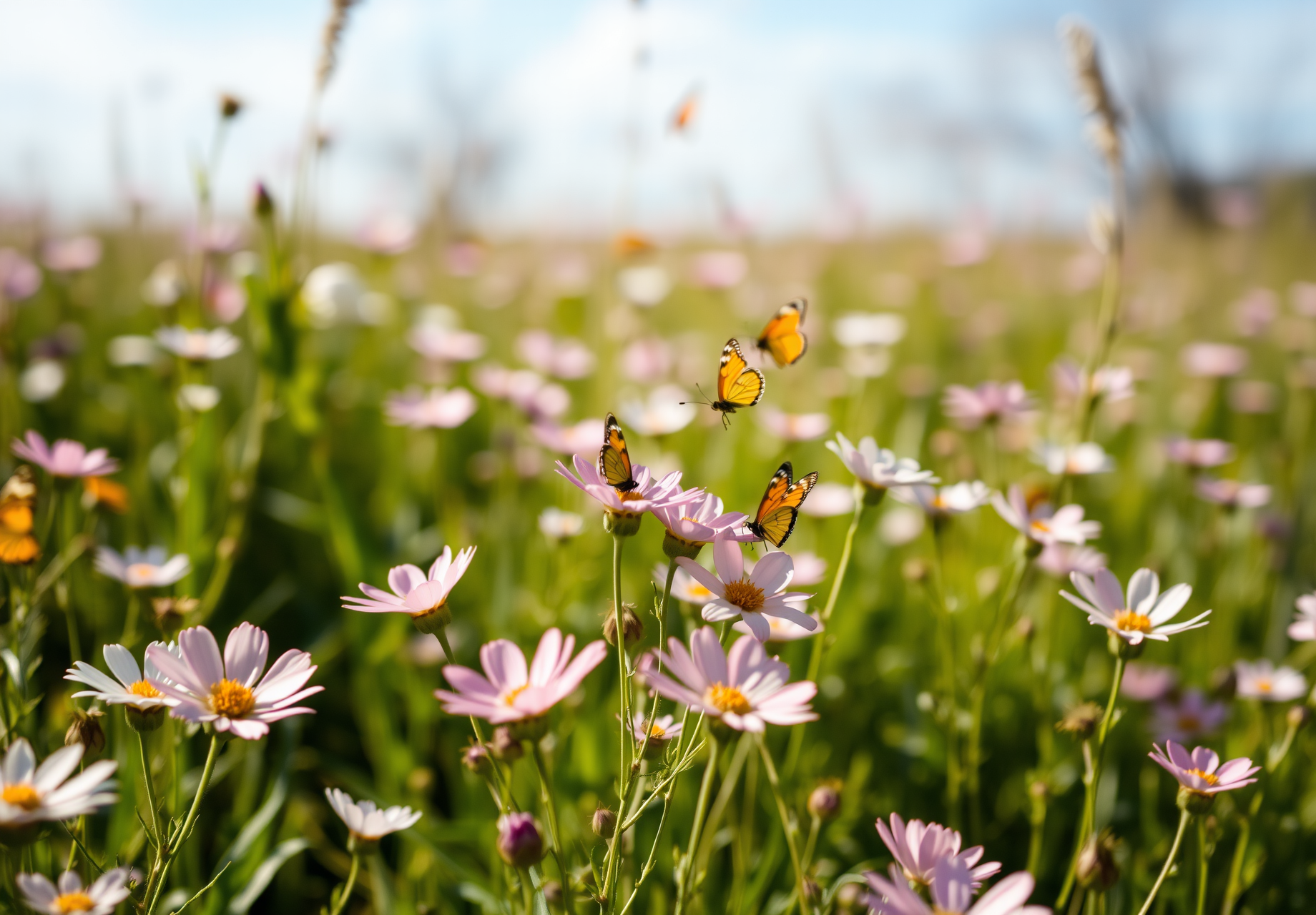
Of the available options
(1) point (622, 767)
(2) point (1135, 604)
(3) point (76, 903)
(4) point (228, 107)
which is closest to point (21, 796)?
(3) point (76, 903)

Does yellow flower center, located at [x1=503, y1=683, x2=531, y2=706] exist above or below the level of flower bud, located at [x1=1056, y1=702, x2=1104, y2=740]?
above

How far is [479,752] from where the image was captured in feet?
2.82

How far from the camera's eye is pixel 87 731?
0.84 metres

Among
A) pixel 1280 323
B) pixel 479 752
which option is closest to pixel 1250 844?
pixel 479 752

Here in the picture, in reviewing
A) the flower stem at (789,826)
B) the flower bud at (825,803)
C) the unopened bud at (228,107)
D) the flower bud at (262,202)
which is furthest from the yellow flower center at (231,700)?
the unopened bud at (228,107)

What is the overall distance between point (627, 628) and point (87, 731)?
0.53 meters

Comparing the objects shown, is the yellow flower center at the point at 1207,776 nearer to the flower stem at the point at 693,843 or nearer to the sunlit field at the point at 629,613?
the sunlit field at the point at 629,613

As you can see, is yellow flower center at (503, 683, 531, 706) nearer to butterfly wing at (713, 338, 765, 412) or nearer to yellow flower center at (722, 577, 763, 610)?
yellow flower center at (722, 577, 763, 610)

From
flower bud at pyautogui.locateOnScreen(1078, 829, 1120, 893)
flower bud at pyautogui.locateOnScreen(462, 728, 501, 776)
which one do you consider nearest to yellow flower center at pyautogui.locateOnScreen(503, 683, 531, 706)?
flower bud at pyautogui.locateOnScreen(462, 728, 501, 776)

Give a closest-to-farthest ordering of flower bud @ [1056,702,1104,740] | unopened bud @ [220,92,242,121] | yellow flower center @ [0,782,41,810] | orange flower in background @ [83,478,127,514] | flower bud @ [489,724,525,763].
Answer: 1. yellow flower center @ [0,782,41,810]
2. flower bud @ [489,724,525,763]
3. flower bud @ [1056,702,1104,740]
4. orange flower in background @ [83,478,127,514]
5. unopened bud @ [220,92,242,121]

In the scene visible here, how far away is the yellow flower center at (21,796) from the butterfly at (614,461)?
0.49 m

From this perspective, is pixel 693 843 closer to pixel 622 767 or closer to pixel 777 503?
pixel 622 767

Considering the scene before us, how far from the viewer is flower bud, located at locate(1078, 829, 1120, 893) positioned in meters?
0.86

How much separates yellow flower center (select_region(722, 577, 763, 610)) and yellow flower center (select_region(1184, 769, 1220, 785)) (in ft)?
1.49
